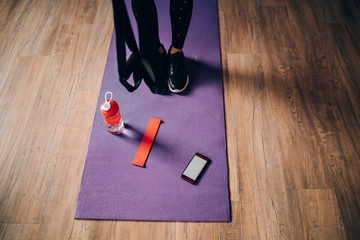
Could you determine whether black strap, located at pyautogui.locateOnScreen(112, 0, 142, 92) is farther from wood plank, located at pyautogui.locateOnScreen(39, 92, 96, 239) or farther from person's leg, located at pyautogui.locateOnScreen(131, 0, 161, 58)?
wood plank, located at pyautogui.locateOnScreen(39, 92, 96, 239)

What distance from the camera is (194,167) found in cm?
122

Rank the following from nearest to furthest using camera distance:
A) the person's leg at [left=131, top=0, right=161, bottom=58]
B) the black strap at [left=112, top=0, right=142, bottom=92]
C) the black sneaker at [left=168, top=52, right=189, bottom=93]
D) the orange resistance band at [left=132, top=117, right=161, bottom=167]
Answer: the black strap at [left=112, top=0, right=142, bottom=92]
the person's leg at [left=131, top=0, right=161, bottom=58]
the orange resistance band at [left=132, top=117, right=161, bottom=167]
the black sneaker at [left=168, top=52, right=189, bottom=93]

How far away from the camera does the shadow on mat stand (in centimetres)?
148

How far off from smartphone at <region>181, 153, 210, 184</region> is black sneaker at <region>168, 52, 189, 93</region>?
44cm

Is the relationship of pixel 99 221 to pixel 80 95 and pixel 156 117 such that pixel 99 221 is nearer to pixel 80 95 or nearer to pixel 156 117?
pixel 156 117

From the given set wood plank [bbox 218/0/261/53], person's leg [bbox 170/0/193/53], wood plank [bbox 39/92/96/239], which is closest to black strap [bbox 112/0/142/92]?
person's leg [bbox 170/0/193/53]

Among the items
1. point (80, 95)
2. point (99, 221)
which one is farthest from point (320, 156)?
point (80, 95)

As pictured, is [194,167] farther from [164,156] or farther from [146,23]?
[146,23]

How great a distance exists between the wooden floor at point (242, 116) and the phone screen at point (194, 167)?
16cm

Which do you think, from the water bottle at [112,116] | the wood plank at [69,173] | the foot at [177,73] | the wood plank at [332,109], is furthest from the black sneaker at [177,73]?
the wood plank at [332,109]

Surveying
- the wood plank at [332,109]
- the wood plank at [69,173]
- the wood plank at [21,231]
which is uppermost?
the wood plank at [332,109]

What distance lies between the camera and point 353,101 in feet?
4.58

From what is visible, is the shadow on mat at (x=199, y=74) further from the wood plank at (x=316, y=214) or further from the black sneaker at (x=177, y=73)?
the wood plank at (x=316, y=214)

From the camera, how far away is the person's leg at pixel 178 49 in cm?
118
